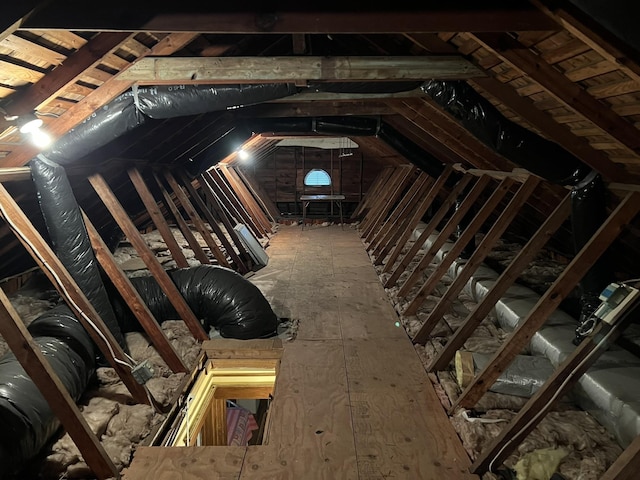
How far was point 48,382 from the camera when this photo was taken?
1671 millimetres

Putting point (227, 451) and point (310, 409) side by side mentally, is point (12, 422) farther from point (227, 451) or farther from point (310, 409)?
point (310, 409)

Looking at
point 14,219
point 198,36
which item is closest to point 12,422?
point 14,219

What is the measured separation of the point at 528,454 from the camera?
6.21 feet

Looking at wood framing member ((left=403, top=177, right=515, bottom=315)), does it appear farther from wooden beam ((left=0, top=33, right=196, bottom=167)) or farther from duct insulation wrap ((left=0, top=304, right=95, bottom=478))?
Result: duct insulation wrap ((left=0, top=304, right=95, bottom=478))

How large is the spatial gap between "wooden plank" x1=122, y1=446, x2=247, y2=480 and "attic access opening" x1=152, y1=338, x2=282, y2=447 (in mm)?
180

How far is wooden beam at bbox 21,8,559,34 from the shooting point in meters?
1.36

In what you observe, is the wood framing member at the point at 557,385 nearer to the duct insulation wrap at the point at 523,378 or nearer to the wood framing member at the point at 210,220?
the duct insulation wrap at the point at 523,378

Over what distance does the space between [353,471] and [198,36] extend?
2518 mm

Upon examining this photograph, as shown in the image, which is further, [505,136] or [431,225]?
[431,225]

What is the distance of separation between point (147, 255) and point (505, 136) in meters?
2.52

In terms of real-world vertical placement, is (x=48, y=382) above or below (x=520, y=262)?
below

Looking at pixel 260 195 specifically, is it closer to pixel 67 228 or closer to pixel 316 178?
pixel 316 178

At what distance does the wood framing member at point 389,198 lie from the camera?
6777 millimetres

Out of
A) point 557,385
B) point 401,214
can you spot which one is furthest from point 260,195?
point 557,385
